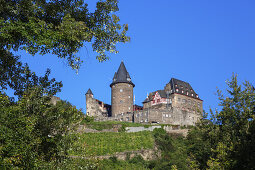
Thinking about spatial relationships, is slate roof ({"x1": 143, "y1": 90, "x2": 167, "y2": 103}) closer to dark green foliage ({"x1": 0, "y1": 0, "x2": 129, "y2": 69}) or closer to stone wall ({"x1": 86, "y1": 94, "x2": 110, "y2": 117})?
stone wall ({"x1": 86, "y1": 94, "x2": 110, "y2": 117})

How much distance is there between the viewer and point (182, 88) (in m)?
81.6

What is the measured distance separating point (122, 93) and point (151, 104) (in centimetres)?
847

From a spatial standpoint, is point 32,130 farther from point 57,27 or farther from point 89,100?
point 89,100

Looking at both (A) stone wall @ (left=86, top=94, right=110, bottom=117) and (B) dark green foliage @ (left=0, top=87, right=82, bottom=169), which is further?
(A) stone wall @ (left=86, top=94, right=110, bottom=117)

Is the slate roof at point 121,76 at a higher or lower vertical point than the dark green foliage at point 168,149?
higher

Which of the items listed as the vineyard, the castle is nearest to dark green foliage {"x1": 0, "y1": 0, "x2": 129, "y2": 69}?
the vineyard

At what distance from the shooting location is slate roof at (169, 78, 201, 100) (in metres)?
80.0

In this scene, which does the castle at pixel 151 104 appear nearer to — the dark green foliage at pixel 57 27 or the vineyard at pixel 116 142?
the vineyard at pixel 116 142

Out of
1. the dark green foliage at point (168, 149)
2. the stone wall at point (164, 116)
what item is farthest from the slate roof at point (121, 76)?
the dark green foliage at point (168, 149)

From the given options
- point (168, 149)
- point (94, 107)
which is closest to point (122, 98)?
point (94, 107)

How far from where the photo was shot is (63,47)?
1283 cm

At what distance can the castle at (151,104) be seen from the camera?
7138 centimetres

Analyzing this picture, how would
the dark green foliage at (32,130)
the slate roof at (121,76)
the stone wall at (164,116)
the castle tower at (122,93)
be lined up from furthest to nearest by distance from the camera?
the slate roof at (121,76), the castle tower at (122,93), the stone wall at (164,116), the dark green foliage at (32,130)

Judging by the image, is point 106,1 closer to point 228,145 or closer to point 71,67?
point 71,67
